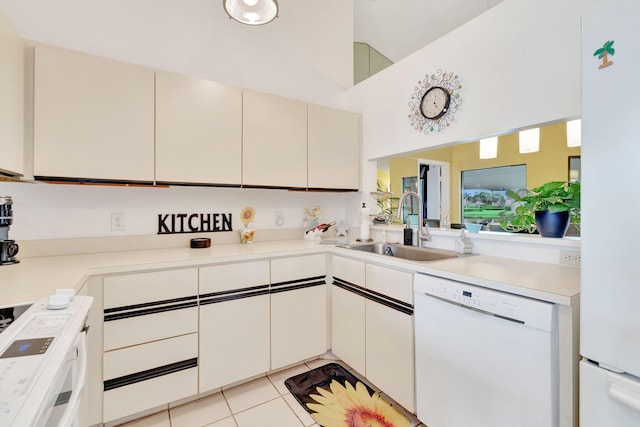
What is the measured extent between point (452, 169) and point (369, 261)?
421cm

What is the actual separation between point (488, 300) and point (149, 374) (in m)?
1.79

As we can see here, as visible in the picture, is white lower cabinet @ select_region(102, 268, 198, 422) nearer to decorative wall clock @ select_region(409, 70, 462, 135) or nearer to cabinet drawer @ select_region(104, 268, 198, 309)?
cabinet drawer @ select_region(104, 268, 198, 309)

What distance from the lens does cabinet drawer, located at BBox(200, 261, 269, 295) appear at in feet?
5.75

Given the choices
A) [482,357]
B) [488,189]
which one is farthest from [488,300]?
[488,189]

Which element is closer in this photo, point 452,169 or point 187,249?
point 187,249

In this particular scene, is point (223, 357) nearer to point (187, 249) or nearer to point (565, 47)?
point (187, 249)

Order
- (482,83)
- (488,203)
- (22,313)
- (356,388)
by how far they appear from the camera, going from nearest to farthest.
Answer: (22,313) → (482,83) → (356,388) → (488,203)

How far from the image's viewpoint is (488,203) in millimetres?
4695

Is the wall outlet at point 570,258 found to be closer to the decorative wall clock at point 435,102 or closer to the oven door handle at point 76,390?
the decorative wall clock at point 435,102

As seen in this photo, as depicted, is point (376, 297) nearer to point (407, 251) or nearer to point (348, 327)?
point (348, 327)

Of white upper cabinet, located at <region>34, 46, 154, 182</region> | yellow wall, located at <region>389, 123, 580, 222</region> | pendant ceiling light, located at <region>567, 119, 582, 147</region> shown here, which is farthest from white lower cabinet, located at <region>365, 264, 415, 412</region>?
yellow wall, located at <region>389, 123, 580, 222</region>

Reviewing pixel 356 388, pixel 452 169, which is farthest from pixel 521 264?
pixel 452 169

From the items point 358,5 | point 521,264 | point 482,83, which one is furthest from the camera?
point 358,5

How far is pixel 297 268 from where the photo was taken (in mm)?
2084
